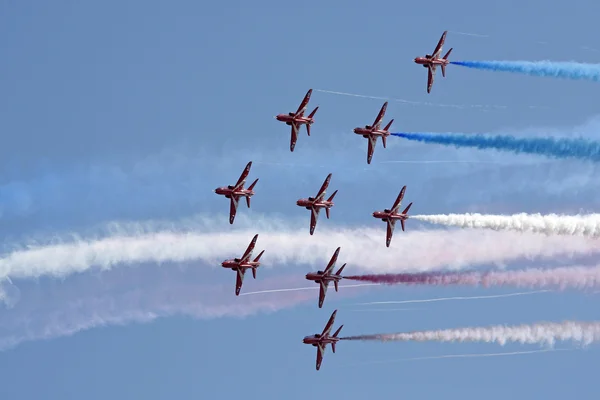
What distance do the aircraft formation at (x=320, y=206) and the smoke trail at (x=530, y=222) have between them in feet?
14.0

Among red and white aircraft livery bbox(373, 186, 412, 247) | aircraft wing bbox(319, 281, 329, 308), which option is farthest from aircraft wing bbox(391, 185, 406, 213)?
aircraft wing bbox(319, 281, 329, 308)

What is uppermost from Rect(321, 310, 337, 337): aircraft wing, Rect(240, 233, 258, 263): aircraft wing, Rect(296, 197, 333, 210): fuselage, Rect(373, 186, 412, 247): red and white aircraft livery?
Rect(296, 197, 333, 210): fuselage

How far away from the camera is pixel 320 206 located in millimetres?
66312

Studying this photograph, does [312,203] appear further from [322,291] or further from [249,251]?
[322,291]

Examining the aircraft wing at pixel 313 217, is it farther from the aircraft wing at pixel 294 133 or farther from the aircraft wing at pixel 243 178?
the aircraft wing at pixel 243 178

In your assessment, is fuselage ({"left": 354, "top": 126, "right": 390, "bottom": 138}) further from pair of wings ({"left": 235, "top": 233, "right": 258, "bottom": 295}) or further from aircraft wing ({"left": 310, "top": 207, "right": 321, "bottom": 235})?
pair of wings ({"left": 235, "top": 233, "right": 258, "bottom": 295})

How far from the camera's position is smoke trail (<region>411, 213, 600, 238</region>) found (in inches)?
2282

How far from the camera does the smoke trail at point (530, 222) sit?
5797cm

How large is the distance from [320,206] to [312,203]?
45 centimetres

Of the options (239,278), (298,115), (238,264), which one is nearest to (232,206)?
(238,264)

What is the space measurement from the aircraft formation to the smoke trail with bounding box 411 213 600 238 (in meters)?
4.27

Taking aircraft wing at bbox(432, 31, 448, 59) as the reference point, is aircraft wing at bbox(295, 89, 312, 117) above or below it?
below

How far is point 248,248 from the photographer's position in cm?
6681

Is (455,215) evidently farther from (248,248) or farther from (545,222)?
(248,248)
